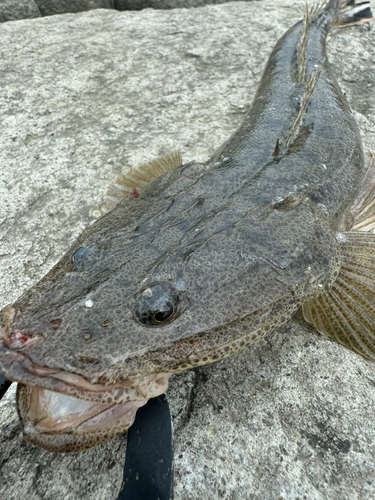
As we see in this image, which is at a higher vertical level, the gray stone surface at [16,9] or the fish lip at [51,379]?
the gray stone surface at [16,9]

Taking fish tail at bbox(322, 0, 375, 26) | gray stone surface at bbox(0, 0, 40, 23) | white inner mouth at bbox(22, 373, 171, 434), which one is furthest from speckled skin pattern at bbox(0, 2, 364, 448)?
gray stone surface at bbox(0, 0, 40, 23)

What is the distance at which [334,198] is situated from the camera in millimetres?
2732

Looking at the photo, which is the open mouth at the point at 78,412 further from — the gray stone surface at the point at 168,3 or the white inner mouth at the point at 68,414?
the gray stone surface at the point at 168,3

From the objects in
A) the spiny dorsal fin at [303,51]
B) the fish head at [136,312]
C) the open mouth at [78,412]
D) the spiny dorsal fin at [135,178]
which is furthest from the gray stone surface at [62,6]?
the open mouth at [78,412]

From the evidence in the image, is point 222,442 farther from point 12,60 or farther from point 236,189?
point 12,60

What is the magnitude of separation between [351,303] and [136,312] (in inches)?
56.6

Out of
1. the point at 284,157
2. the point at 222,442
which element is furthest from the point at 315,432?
the point at 284,157

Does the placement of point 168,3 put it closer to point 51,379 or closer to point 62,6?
point 62,6

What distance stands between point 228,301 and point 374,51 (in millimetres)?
5023

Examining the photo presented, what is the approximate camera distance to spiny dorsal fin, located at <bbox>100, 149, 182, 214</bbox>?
11.0 ft

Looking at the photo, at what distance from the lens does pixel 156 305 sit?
1.86 metres

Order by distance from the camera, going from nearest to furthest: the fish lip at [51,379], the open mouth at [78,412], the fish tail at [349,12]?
the fish lip at [51,379], the open mouth at [78,412], the fish tail at [349,12]

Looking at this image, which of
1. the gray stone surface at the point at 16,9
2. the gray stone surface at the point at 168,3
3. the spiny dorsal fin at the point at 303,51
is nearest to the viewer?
the spiny dorsal fin at the point at 303,51

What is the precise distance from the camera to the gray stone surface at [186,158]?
6.31 feet
